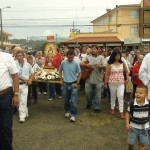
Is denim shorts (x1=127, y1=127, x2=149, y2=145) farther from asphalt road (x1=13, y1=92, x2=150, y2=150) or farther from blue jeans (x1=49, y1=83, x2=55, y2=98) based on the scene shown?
blue jeans (x1=49, y1=83, x2=55, y2=98)

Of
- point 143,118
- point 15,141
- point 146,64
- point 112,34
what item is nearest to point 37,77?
point 15,141

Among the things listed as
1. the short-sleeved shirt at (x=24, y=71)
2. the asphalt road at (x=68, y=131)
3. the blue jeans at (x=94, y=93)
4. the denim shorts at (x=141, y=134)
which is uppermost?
the short-sleeved shirt at (x=24, y=71)

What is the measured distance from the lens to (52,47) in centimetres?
1374

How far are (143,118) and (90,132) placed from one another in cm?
235

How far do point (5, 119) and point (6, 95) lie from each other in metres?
0.39

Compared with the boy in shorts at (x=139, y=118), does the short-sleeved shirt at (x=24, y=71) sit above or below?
above

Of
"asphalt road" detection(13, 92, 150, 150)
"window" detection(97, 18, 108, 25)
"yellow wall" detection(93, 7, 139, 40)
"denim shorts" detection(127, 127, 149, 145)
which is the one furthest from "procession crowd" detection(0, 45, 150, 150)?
"window" detection(97, 18, 108, 25)

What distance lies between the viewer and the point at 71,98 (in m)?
9.48

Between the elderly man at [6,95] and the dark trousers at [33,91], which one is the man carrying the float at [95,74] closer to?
the dark trousers at [33,91]

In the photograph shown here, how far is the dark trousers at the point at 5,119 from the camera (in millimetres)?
5910

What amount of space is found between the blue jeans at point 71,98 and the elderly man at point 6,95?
11.3ft

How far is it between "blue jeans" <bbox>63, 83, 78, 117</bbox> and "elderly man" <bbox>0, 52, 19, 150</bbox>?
3432 mm


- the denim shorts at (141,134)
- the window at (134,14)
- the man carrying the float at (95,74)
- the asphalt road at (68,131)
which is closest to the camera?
the denim shorts at (141,134)

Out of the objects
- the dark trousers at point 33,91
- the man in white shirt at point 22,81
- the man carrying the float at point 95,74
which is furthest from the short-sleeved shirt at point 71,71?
the dark trousers at point 33,91
